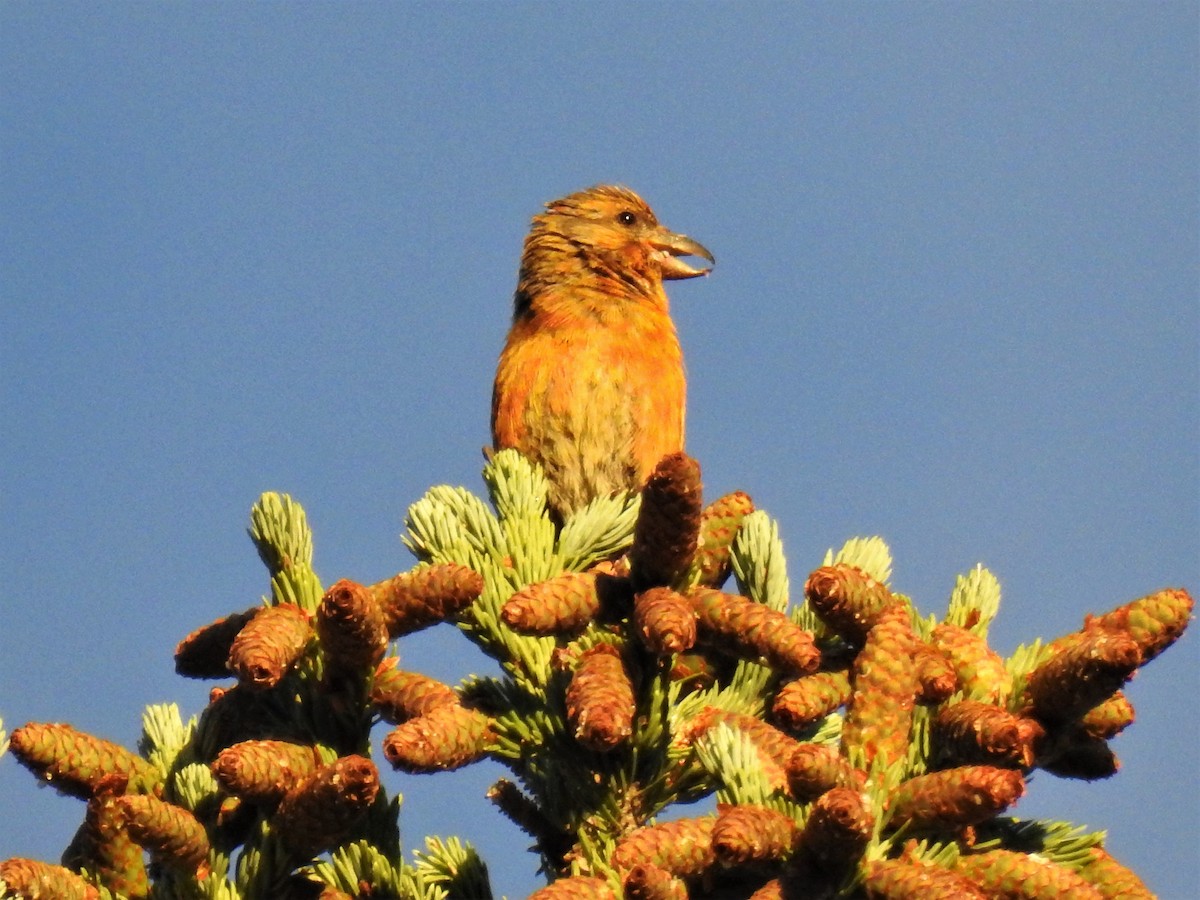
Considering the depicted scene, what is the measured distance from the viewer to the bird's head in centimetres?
597

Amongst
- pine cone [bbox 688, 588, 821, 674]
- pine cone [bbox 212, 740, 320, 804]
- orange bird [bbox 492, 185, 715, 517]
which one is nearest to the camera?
pine cone [bbox 212, 740, 320, 804]

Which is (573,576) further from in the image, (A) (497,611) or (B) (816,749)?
(B) (816,749)

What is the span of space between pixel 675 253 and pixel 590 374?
3.69 ft

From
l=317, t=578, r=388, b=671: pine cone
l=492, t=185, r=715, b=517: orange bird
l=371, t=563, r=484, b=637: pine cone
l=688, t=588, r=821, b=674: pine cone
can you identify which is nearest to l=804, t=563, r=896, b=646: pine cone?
l=688, t=588, r=821, b=674: pine cone

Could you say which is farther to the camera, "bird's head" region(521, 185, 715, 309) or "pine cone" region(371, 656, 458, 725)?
"bird's head" region(521, 185, 715, 309)

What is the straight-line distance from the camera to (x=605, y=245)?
612 centimetres

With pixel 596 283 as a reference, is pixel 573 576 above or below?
below

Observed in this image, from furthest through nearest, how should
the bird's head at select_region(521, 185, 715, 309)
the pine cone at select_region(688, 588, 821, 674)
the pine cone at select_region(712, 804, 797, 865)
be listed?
the bird's head at select_region(521, 185, 715, 309) → the pine cone at select_region(688, 588, 821, 674) → the pine cone at select_region(712, 804, 797, 865)

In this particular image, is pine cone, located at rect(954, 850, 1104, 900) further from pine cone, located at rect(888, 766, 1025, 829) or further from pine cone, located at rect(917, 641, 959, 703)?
pine cone, located at rect(917, 641, 959, 703)

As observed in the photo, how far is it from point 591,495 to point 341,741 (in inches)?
113

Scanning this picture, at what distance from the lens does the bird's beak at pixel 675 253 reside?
6188 millimetres

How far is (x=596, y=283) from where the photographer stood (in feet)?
19.2

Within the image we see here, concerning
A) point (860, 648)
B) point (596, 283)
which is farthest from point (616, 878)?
point (596, 283)

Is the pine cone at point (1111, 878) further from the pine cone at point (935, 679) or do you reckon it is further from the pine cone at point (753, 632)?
the pine cone at point (753, 632)
